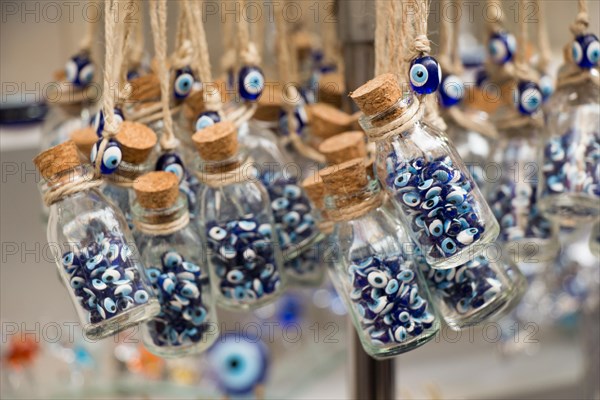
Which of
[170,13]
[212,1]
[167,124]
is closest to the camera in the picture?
[167,124]

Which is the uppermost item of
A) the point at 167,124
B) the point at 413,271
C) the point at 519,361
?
Answer: the point at 167,124

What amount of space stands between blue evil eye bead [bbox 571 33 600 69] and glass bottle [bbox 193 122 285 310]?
12.2 inches

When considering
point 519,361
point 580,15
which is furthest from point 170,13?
point 519,361

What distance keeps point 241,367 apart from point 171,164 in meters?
0.70

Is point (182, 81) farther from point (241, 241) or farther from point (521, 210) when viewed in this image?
point (521, 210)

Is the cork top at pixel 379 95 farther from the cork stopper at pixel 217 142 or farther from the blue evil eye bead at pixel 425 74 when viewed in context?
the cork stopper at pixel 217 142

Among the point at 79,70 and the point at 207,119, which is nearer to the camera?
the point at 207,119

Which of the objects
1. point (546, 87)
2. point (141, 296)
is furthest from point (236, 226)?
point (546, 87)

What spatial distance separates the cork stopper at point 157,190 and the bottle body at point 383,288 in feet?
0.46

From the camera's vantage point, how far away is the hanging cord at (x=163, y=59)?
2.33 feet

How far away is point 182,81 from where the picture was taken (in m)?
0.76

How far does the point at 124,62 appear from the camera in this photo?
2.46 feet

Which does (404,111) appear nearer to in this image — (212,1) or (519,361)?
(212,1)

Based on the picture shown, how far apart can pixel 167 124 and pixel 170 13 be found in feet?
2.04
